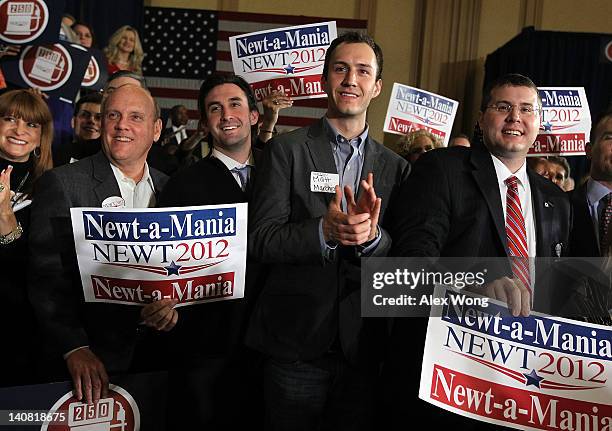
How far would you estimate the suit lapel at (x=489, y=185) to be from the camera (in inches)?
83.4

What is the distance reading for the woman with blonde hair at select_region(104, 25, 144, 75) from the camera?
19.9 ft

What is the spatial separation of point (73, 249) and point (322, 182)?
2.66ft

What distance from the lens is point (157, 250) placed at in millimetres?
2082

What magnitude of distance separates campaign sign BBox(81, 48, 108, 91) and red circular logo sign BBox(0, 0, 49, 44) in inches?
33.1

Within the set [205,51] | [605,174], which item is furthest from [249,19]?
[605,174]

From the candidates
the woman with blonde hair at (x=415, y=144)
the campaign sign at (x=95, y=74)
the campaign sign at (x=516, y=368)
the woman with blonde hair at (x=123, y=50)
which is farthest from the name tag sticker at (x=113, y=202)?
the woman with blonde hair at (x=123, y=50)

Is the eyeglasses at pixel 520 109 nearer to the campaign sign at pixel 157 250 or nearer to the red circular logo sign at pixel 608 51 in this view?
the campaign sign at pixel 157 250

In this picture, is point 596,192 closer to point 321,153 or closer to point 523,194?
point 523,194

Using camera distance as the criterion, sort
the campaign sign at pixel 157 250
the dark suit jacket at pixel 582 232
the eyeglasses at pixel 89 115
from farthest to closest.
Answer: the eyeglasses at pixel 89 115 → the dark suit jacket at pixel 582 232 → the campaign sign at pixel 157 250

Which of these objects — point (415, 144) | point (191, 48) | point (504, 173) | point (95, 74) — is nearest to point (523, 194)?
point (504, 173)

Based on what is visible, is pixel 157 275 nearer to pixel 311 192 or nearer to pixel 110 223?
pixel 110 223

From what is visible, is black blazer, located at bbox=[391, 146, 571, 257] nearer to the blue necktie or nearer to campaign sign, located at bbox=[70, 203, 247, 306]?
campaign sign, located at bbox=[70, 203, 247, 306]

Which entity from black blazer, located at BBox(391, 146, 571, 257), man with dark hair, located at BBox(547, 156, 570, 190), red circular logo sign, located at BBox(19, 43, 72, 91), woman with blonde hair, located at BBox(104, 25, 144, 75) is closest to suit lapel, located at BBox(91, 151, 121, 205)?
black blazer, located at BBox(391, 146, 571, 257)

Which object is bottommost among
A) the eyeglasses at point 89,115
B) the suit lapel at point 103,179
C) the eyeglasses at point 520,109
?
the suit lapel at point 103,179
